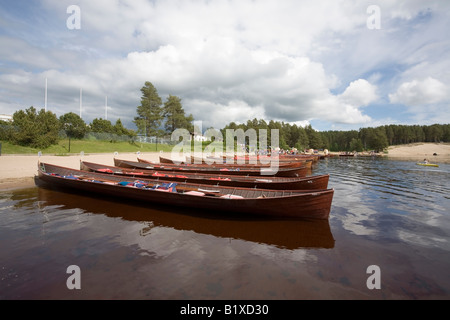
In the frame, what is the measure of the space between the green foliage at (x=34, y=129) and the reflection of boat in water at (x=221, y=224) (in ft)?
94.0

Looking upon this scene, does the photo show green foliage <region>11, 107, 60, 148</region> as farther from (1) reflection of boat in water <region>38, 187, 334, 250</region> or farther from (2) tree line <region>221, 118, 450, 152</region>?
(2) tree line <region>221, 118, 450, 152</region>

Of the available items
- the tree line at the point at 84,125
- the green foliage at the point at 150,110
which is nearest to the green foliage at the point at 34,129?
the tree line at the point at 84,125

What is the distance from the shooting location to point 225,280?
5184 millimetres

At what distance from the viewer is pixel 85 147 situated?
39.1 metres

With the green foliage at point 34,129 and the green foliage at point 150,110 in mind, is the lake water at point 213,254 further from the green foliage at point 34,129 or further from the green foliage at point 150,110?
the green foliage at point 150,110

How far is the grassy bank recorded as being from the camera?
29.3m

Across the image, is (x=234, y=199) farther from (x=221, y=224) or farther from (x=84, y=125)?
(x=84, y=125)

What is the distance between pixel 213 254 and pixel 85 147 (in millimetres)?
42781

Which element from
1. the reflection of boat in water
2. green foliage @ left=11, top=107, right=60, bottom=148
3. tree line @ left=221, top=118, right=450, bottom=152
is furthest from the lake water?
tree line @ left=221, top=118, right=450, bottom=152

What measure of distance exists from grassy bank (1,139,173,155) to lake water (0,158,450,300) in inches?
1039

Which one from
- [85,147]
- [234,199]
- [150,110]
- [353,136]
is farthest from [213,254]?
[353,136]

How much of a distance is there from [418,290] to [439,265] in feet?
6.94
